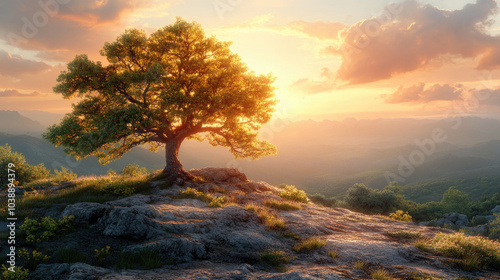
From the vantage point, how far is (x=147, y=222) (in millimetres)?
10383

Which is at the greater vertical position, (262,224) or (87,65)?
(87,65)

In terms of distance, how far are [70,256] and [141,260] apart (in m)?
2.38

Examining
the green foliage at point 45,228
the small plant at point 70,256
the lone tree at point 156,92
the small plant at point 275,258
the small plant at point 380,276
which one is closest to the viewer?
the small plant at point 380,276

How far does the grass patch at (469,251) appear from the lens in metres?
9.54

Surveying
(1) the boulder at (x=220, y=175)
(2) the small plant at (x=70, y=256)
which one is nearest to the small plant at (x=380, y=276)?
(2) the small plant at (x=70, y=256)

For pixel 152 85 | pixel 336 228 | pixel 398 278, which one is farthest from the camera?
pixel 152 85

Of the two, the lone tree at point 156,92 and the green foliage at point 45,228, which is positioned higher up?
the lone tree at point 156,92

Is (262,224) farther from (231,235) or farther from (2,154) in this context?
(2,154)

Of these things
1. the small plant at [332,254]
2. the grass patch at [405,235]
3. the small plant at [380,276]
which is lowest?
the grass patch at [405,235]

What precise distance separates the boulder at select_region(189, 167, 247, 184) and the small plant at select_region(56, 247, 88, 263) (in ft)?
56.9

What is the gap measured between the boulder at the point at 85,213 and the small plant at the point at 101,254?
2.80 metres

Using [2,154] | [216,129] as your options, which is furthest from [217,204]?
[2,154]

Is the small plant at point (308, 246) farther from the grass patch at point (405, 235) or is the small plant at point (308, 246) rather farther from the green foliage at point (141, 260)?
the grass patch at point (405, 235)

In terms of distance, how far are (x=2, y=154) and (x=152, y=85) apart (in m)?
27.2
